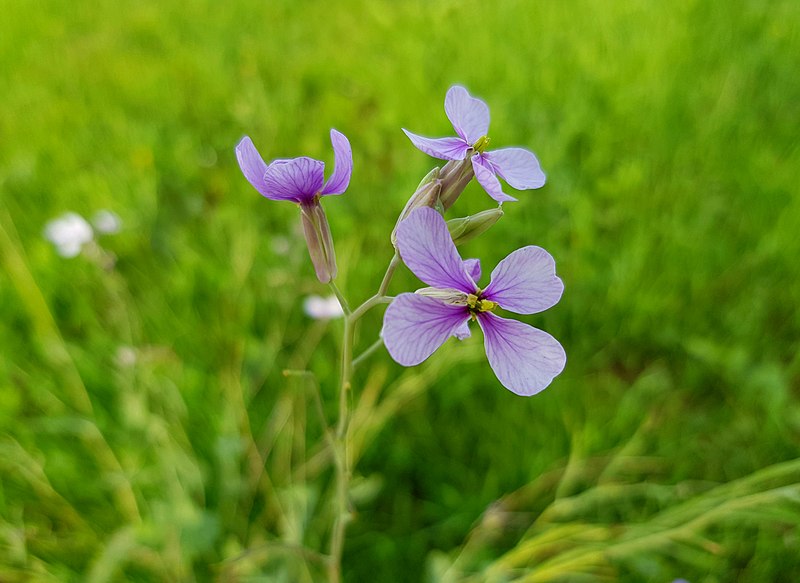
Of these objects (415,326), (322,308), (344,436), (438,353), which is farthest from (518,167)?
(322,308)

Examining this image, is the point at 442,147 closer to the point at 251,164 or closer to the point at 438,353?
the point at 251,164

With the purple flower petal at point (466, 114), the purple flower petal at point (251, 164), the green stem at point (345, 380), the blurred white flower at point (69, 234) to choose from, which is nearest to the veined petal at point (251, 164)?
the purple flower petal at point (251, 164)

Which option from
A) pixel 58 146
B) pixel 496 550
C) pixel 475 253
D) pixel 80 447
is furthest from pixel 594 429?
pixel 58 146

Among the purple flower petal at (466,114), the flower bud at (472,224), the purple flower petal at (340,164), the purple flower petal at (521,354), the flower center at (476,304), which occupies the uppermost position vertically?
the purple flower petal at (466,114)

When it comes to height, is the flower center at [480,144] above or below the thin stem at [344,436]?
above

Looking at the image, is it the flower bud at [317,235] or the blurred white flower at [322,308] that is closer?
the flower bud at [317,235]

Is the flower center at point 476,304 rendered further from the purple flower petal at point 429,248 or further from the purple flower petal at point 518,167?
the purple flower petal at point 518,167

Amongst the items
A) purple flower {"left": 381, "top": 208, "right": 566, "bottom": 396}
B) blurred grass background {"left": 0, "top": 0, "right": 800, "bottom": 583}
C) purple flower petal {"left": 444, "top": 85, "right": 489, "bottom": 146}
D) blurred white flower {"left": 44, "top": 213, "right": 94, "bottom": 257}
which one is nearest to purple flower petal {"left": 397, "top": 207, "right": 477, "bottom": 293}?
purple flower {"left": 381, "top": 208, "right": 566, "bottom": 396}
